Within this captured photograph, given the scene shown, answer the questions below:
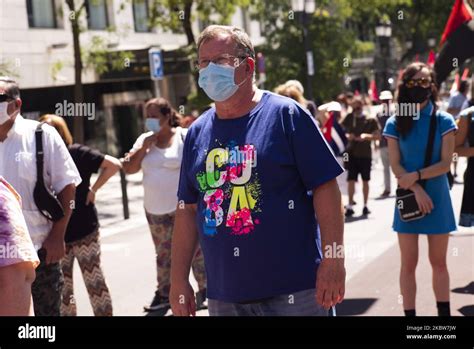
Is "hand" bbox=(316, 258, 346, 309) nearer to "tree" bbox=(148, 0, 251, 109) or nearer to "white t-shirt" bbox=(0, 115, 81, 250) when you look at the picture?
"white t-shirt" bbox=(0, 115, 81, 250)

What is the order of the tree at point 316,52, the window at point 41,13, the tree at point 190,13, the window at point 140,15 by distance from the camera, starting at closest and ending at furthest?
1. the tree at point 190,13
2. the window at point 41,13
3. the window at point 140,15
4. the tree at point 316,52

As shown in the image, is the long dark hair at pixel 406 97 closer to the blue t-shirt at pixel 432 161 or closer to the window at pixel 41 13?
the blue t-shirt at pixel 432 161

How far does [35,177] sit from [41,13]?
2274 centimetres

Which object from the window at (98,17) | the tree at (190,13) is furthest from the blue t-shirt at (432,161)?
the window at (98,17)

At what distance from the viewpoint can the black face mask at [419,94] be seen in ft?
20.2

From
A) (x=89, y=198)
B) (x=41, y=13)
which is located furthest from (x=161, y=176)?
(x=41, y=13)

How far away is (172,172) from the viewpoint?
27.3 ft

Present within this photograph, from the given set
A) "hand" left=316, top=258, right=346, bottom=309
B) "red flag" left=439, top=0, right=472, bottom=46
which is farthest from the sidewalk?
"hand" left=316, top=258, right=346, bottom=309

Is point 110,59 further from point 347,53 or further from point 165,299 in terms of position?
point 165,299

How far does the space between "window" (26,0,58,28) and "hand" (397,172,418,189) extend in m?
21.6

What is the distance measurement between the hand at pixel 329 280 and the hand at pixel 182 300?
0.59 meters

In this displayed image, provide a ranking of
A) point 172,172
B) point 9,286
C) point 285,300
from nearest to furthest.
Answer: point 9,286
point 285,300
point 172,172
